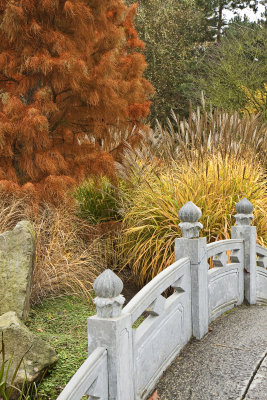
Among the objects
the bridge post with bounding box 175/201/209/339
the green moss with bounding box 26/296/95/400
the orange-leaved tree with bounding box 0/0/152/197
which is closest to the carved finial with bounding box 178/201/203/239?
the bridge post with bounding box 175/201/209/339

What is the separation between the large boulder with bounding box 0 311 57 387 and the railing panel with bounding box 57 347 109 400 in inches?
40.5

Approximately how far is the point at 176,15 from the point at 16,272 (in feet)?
54.0

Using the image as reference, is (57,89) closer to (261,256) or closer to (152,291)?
(261,256)

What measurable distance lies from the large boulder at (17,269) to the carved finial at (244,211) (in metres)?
2.14

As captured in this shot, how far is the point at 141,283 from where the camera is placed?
19.0 ft

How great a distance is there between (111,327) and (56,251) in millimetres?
2884

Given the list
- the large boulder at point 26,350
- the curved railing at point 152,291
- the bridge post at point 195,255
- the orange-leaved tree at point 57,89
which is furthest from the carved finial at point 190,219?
the orange-leaved tree at point 57,89

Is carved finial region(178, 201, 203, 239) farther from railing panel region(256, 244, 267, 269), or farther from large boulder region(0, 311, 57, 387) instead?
railing panel region(256, 244, 267, 269)

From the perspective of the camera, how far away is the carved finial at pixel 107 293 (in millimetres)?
2396

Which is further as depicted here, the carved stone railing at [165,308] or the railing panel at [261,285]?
the railing panel at [261,285]

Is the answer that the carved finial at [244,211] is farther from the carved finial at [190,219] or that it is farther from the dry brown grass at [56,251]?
the dry brown grass at [56,251]

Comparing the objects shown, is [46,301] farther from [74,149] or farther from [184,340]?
[74,149]

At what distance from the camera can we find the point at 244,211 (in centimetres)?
502

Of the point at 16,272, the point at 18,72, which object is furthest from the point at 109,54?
the point at 16,272
